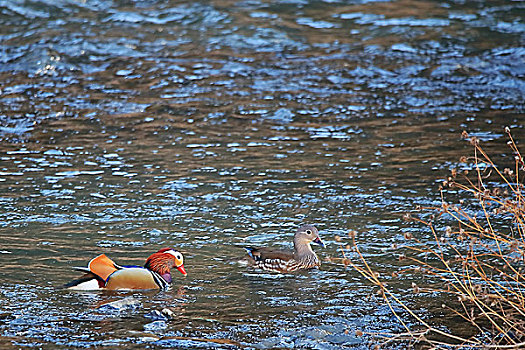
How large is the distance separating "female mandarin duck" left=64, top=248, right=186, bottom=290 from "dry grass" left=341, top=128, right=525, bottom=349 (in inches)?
63.4

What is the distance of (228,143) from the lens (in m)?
12.0

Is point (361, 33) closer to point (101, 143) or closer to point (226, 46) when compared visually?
point (226, 46)

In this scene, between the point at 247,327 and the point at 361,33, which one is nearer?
the point at 247,327

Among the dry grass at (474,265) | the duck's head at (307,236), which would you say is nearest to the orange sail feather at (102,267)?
the duck's head at (307,236)

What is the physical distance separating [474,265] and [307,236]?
255cm

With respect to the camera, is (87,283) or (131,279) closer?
(87,283)

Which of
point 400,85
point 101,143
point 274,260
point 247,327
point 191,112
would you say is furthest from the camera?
point 400,85

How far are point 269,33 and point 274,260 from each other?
1045 centimetres

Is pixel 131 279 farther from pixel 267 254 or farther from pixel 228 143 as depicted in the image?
pixel 228 143

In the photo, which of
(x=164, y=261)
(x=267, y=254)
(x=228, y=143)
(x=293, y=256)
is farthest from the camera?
(x=228, y=143)

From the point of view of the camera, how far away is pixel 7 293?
7.13m

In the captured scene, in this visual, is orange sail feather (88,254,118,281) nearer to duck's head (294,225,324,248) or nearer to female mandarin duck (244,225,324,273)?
female mandarin duck (244,225,324,273)

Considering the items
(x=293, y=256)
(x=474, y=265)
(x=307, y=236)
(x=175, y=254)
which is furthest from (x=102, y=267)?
(x=474, y=265)

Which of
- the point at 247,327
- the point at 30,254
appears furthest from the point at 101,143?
the point at 247,327
